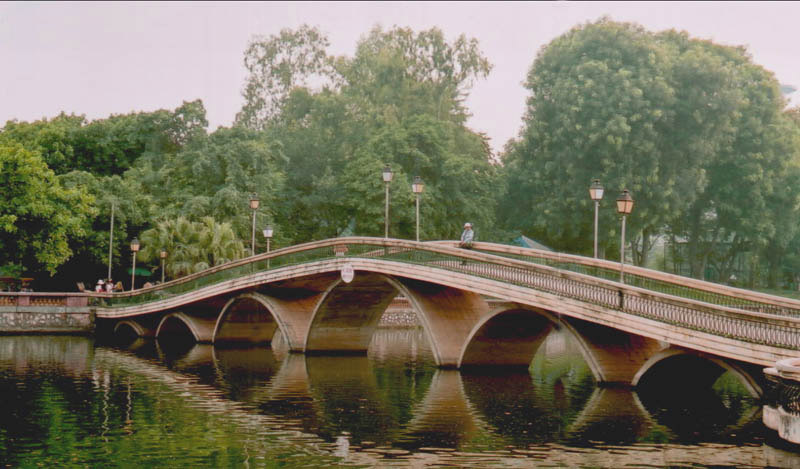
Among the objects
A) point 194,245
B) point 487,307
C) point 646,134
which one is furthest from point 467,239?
point 646,134

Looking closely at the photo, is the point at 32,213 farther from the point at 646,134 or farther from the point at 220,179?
the point at 646,134

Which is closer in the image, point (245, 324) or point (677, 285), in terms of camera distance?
point (677, 285)

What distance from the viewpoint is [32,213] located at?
177 feet

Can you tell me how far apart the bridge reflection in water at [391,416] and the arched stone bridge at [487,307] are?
4.06ft

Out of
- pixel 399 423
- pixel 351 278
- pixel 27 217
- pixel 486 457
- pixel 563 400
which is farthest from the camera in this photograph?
pixel 27 217

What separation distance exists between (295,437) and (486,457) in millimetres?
4300

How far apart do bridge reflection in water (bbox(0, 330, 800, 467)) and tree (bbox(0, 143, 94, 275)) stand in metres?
17.2

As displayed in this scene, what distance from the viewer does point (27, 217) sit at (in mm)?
54469

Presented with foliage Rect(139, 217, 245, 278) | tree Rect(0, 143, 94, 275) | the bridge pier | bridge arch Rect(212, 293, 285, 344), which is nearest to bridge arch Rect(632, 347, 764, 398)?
the bridge pier

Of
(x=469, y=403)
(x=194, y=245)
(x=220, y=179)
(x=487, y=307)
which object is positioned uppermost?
(x=220, y=179)

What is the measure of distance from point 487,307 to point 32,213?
2973 cm

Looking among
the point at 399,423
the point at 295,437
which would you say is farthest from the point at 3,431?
the point at 399,423

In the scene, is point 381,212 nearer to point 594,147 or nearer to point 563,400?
point 594,147

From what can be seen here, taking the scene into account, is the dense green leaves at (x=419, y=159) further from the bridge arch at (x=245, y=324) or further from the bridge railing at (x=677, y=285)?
the bridge railing at (x=677, y=285)
